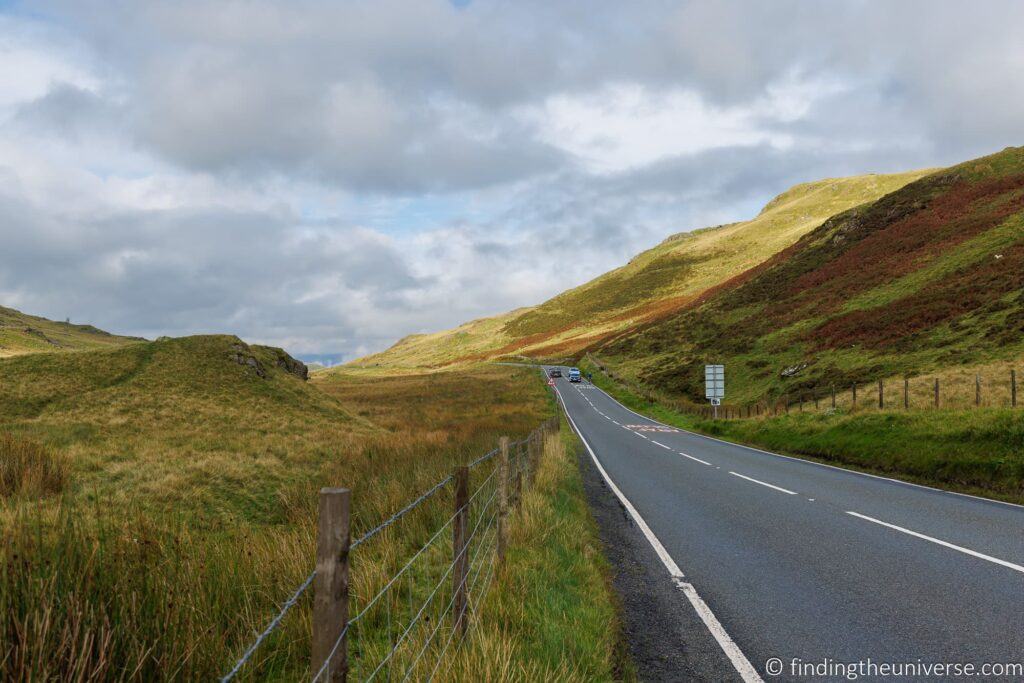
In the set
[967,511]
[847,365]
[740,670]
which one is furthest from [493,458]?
[847,365]

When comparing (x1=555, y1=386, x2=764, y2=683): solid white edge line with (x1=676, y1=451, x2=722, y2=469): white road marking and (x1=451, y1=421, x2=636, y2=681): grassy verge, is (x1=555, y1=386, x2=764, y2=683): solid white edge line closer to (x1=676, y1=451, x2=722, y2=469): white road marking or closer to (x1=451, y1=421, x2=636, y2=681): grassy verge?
(x1=451, y1=421, x2=636, y2=681): grassy verge

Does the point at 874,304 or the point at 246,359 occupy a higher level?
the point at 874,304

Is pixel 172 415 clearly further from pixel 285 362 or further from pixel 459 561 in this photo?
pixel 459 561

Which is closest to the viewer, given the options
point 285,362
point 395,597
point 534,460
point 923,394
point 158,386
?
point 395,597

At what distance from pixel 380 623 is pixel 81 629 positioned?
2430 millimetres

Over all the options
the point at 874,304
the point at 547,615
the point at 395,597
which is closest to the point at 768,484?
the point at 547,615

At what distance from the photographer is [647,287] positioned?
4975 inches

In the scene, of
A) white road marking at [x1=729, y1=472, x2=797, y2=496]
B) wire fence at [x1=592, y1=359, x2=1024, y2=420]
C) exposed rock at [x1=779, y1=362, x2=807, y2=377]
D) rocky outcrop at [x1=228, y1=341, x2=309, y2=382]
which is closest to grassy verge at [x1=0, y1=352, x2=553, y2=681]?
rocky outcrop at [x1=228, y1=341, x2=309, y2=382]

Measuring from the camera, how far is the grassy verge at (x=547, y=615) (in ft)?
12.0

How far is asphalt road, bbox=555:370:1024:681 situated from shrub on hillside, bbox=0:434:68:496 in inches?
369

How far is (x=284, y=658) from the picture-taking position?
4.04 metres

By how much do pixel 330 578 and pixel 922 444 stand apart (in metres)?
17.8

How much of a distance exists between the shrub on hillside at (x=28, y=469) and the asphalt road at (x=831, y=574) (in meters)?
9.37

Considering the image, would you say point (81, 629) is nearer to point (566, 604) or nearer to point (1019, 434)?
point (566, 604)
